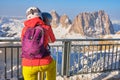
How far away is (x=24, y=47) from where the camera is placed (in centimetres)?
406

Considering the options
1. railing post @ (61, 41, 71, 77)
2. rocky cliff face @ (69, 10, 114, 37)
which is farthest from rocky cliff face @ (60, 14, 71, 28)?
railing post @ (61, 41, 71, 77)

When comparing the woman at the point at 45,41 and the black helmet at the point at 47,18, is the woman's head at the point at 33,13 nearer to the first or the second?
the woman at the point at 45,41

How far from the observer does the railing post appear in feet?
21.4

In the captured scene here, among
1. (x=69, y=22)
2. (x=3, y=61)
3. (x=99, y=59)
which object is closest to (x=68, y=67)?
(x=99, y=59)

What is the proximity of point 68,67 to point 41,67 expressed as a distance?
2.70 metres

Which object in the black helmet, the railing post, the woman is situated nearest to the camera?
the woman

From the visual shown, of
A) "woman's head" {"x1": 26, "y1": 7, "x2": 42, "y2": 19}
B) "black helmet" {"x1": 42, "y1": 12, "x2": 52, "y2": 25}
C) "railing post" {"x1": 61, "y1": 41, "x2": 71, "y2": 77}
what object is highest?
"woman's head" {"x1": 26, "y1": 7, "x2": 42, "y2": 19}

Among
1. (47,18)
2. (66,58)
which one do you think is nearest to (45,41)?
(47,18)

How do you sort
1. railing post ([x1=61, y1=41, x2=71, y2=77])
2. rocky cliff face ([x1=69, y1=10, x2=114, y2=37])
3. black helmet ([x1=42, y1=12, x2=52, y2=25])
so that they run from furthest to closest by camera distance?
rocky cliff face ([x1=69, y1=10, x2=114, y2=37]) → railing post ([x1=61, y1=41, x2=71, y2=77]) → black helmet ([x1=42, y1=12, x2=52, y2=25])

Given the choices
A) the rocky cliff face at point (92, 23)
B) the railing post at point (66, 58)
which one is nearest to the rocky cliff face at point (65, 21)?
the rocky cliff face at point (92, 23)

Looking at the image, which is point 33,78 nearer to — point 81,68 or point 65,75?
point 65,75

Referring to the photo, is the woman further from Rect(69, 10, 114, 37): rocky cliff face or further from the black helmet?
Rect(69, 10, 114, 37): rocky cliff face

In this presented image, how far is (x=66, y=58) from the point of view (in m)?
6.64

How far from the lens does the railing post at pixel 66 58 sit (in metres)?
6.54
